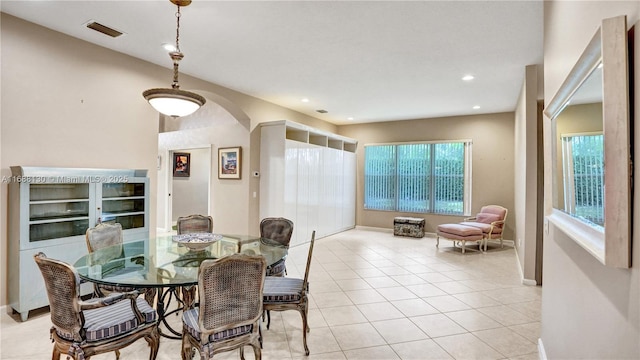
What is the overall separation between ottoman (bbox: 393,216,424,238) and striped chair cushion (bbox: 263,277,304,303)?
5.16 meters

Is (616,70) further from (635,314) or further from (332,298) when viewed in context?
(332,298)

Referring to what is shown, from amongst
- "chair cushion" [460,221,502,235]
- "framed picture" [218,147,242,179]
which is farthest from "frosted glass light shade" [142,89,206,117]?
"chair cushion" [460,221,502,235]

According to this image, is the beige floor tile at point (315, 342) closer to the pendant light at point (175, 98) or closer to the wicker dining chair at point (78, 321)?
the wicker dining chair at point (78, 321)

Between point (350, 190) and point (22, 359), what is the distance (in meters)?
6.74

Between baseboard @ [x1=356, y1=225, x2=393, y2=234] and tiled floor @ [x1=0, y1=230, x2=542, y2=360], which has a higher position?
baseboard @ [x1=356, y1=225, x2=393, y2=234]

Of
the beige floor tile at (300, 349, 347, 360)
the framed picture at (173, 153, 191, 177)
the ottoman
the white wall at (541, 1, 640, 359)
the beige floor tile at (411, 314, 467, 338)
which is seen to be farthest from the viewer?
the framed picture at (173, 153, 191, 177)

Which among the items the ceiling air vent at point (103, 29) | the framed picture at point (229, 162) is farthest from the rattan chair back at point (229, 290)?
the framed picture at point (229, 162)

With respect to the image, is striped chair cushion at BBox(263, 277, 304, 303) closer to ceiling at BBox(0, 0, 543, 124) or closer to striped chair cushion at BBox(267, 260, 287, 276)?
striped chair cushion at BBox(267, 260, 287, 276)

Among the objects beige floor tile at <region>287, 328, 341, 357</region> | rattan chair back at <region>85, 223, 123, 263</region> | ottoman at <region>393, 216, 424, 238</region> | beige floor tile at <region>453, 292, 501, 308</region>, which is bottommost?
beige floor tile at <region>287, 328, 341, 357</region>

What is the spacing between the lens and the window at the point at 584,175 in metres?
1.09

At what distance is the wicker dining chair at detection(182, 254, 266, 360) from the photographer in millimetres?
1765

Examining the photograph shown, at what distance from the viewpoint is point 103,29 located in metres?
3.23

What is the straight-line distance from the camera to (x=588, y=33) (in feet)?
4.29

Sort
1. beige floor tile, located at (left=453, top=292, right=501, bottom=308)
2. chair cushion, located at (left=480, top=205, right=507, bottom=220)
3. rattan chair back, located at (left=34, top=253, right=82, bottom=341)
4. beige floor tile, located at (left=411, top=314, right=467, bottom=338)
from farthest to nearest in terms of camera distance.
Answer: chair cushion, located at (left=480, top=205, right=507, bottom=220)
beige floor tile, located at (left=453, top=292, right=501, bottom=308)
beige floor tile, located at (left=411, top=314, right=467, bottom=338)
rattan chair back, located at (left=34, top=253, right=82, bottom=341)
